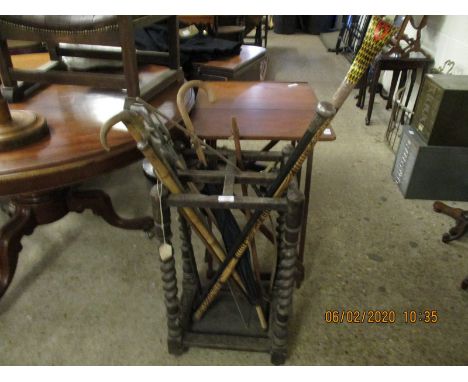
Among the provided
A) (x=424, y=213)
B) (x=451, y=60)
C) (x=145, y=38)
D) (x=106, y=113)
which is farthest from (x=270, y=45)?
(x=106, y=113)

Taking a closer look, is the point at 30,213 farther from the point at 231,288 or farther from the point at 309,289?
the point at 309,289

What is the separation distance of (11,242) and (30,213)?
114mm

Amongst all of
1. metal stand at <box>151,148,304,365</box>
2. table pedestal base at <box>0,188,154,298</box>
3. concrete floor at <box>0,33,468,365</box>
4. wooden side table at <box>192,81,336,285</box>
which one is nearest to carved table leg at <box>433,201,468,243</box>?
concrete floor at <box>0,33,468,365</box>

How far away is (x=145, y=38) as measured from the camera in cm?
189

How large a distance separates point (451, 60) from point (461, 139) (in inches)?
28.7

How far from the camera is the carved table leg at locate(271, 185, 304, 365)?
0.82 m

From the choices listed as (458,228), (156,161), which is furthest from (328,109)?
(458,228)

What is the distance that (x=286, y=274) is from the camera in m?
0.94

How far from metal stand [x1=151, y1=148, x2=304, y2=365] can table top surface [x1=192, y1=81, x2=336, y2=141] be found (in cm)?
15

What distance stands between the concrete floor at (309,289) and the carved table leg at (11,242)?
92 mm

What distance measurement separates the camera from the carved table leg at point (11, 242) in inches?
50.8

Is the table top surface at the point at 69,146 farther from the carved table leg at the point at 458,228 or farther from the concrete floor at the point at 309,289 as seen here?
the carved table leg at the point at 458,228

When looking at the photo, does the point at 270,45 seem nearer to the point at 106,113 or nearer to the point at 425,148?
the point at 425,148

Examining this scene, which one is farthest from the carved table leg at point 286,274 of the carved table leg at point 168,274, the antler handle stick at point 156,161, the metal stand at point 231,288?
the carved table leg at point 168,274
